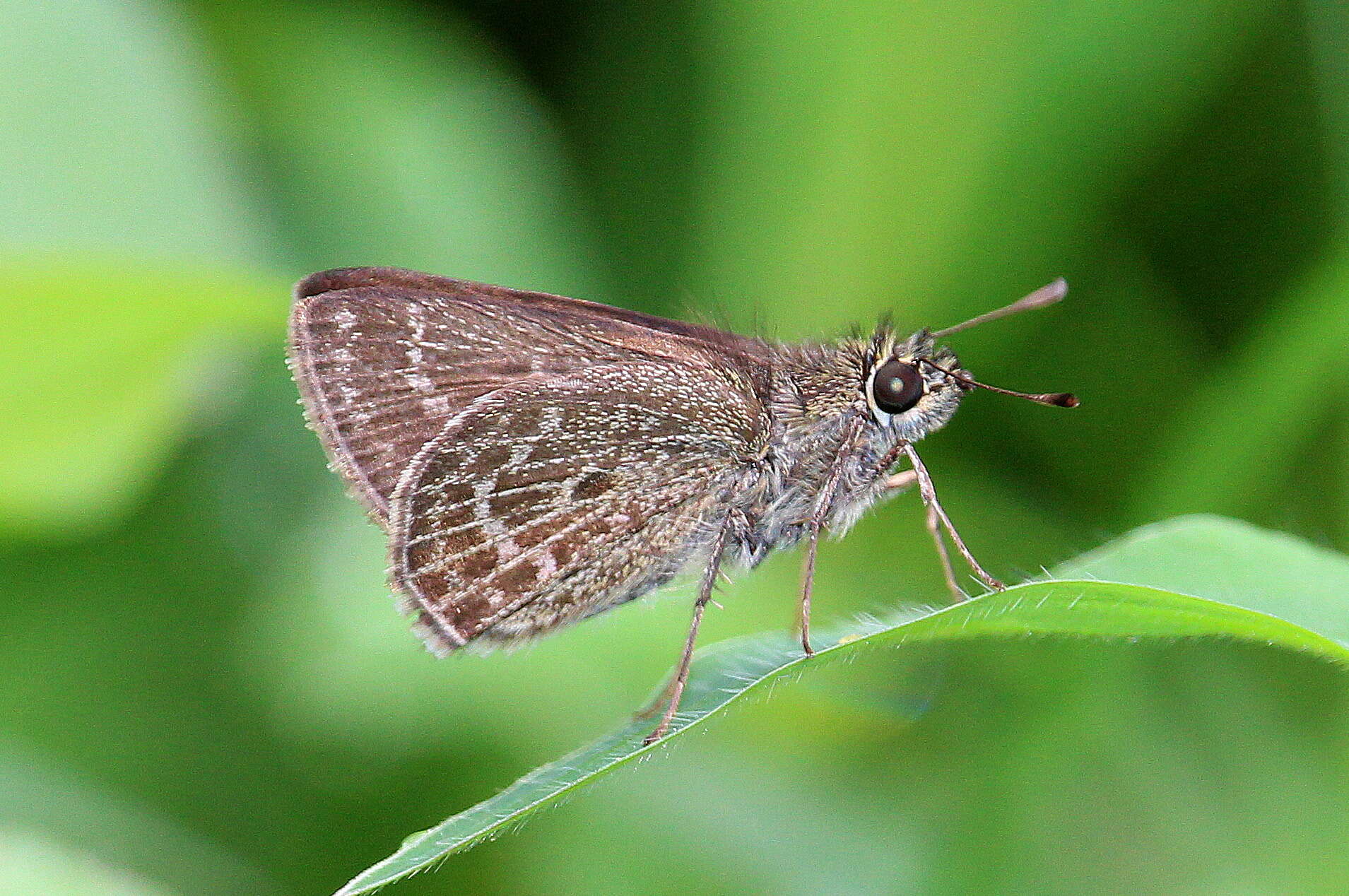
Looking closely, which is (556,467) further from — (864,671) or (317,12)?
(317,12)

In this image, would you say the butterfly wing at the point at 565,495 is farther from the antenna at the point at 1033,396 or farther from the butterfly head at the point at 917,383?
the antenna at the point at 1033,396

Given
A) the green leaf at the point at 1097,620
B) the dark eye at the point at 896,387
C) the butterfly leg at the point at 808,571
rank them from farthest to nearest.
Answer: the dark eye at the point at 896,387, the butterfly leg at the point at 808,571, the green leaf at the point at 1097,620

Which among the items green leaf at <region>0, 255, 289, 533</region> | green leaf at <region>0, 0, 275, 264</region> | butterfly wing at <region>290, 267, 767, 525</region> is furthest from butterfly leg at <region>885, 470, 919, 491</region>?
green leaf at <region>0, 0, 275, 264</region>

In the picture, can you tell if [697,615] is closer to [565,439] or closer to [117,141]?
[565,439]

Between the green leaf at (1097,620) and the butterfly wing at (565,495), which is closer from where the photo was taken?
the green leaf at (1097,620)

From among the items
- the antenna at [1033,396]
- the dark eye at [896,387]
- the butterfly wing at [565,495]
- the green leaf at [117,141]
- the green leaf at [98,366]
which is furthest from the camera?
the green leaf at [117,141]

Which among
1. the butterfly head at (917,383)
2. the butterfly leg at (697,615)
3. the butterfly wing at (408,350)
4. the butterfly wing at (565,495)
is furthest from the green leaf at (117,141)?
the butterfly head at (917,383)

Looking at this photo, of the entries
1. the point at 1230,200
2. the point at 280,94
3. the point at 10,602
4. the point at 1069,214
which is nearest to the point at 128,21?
the point at 280,94
